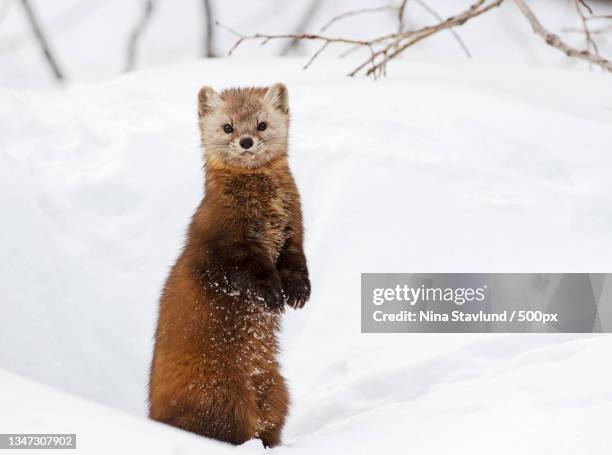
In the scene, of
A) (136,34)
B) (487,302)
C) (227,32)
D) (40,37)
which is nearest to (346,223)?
(487,302)

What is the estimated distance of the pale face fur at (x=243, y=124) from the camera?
3572 millimetres

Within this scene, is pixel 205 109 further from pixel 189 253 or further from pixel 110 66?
pixel 110 66

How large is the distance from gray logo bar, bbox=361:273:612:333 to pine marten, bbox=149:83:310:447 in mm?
738

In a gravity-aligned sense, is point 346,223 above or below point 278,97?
below

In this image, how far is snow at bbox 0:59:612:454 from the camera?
357 cm

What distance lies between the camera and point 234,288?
3.44 m

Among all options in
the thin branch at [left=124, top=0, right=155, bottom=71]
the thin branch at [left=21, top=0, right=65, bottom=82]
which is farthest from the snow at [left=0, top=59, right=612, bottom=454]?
the thin branch at [left=21, top=0, right=65, bottom=82]

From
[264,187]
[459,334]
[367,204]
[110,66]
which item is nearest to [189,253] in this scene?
[264,187]

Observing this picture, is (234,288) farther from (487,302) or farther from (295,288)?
(487,302)

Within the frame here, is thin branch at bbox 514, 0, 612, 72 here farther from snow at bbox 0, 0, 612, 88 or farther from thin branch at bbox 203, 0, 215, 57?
snow at bbox 0, 0, 612, 88

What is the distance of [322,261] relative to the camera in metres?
4.61

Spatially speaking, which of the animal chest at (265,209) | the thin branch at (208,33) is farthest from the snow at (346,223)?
the thin branch at (208,33)

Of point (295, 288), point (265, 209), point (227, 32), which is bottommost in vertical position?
point (227, 32)

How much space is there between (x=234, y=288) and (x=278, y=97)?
77cm
